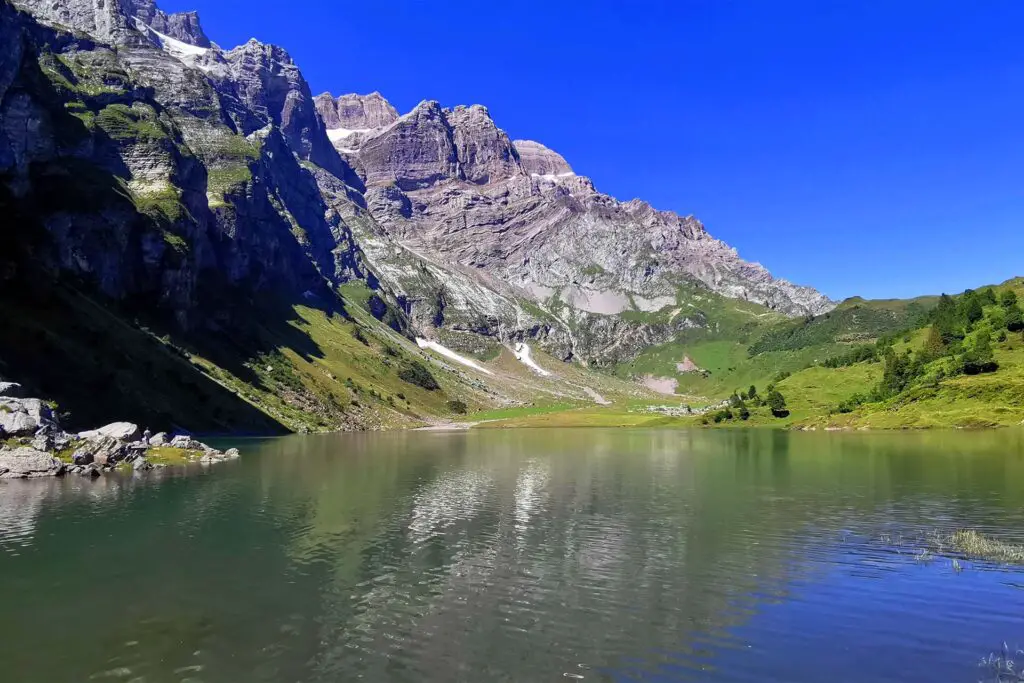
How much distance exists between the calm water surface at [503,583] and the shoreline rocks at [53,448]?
26.2ft

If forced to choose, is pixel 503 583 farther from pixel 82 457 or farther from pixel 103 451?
pixel 103 451

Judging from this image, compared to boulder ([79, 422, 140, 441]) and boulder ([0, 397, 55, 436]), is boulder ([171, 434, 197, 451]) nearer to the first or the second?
boulder ([79, 422, 140, 441])

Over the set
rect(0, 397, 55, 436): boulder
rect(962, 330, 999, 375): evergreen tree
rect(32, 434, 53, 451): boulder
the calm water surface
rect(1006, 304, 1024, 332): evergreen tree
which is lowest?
the calm water surface

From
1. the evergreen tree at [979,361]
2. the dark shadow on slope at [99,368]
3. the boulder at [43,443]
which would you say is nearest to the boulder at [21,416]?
the boulder at [43,443]

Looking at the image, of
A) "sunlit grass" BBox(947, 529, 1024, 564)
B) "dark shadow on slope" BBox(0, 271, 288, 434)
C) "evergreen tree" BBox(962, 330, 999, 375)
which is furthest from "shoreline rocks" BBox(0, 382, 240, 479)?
"evergreen tree" BBox(962, 330, 999, 375)

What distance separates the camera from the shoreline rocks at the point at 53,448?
74188 millimetres

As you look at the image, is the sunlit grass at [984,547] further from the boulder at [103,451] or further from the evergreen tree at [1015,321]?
the evergreen tree at [1015,321]

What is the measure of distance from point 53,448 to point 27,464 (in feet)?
20.3

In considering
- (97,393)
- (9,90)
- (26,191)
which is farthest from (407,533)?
(9,90)

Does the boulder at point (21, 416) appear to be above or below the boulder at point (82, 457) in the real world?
above

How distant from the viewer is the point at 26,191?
588 feet

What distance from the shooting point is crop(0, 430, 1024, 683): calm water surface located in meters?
22.6

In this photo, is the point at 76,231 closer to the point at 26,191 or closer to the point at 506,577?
the point at 26,191

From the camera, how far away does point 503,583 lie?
108ft
